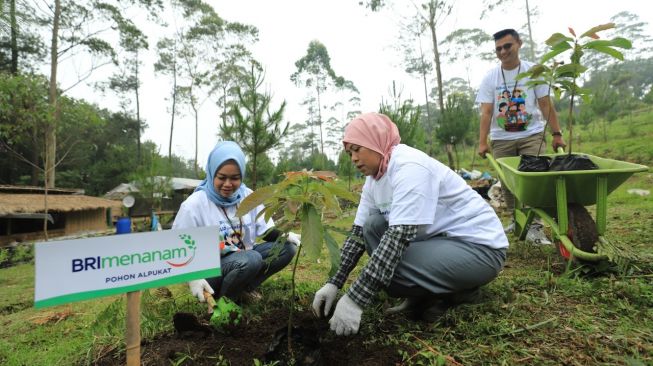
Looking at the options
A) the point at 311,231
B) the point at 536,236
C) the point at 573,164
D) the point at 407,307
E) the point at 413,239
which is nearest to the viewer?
the point at 311,231

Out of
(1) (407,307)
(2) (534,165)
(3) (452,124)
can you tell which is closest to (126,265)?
(1) (407,307)

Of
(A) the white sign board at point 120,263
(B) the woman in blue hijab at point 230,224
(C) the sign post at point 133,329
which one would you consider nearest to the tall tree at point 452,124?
(B) the woman in blue hijab at point 230,224

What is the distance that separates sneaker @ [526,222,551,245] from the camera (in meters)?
2.92

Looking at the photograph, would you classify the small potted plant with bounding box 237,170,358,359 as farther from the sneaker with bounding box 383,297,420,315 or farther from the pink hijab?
the sneaker with bounding box 383,297,420,315

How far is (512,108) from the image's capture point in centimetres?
303

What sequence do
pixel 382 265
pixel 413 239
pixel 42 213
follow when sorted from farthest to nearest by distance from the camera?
pixel 42 213, pixel 413 239, pixel 382 265

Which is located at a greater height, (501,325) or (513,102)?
(513,102)

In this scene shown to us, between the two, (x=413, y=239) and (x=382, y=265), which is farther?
(x=413, y=239)

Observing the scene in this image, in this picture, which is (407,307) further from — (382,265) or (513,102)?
(513,102)

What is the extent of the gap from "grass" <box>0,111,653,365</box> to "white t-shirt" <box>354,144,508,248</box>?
0.37 metres

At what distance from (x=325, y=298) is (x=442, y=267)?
55 cm

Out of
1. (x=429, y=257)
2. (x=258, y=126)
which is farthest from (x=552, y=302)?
(x=258, y=126)

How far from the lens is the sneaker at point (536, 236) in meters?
2.92

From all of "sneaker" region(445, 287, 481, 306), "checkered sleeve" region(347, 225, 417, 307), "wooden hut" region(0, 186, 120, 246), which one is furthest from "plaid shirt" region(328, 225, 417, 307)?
"wooden hut" region(0, 186, 120, 246)
